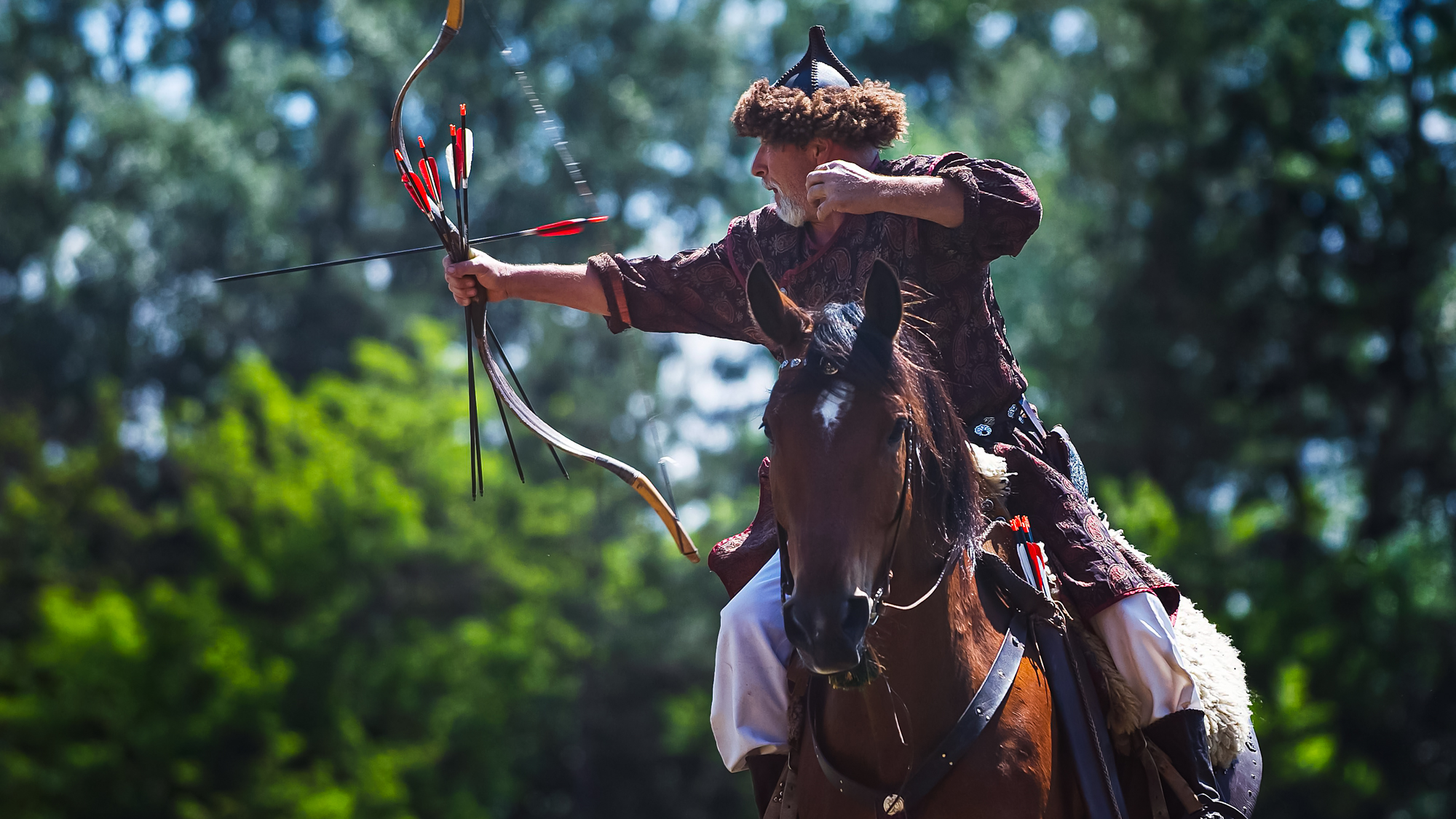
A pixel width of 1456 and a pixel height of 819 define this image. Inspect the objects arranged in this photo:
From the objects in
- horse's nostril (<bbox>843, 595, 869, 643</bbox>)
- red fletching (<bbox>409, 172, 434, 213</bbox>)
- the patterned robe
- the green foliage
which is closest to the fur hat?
the patterned robe

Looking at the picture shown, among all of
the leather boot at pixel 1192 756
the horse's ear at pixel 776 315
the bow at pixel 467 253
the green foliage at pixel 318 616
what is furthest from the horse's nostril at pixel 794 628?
the green foliage at pixel 318 616

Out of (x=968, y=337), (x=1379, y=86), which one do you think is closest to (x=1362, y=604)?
(x=1379, y=86)

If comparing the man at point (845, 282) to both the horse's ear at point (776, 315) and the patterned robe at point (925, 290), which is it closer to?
the patterned robe at point (925, 290)

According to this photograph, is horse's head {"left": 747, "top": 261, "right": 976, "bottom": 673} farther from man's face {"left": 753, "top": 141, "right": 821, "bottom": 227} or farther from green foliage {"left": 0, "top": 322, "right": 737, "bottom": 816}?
green foliage {"left": 0, "top": 322, "right": 737, "bottom": 816}

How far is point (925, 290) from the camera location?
3.65 m

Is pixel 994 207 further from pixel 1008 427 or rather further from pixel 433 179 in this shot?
pixel 433 179

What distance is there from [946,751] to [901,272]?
1319 millimetres

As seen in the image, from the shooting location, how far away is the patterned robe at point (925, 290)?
12.5 feet

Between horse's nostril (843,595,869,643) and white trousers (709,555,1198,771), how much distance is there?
937mm

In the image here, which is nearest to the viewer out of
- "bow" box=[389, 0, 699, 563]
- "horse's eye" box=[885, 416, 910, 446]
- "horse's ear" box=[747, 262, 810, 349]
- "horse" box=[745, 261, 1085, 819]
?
"horse" box=[745, 261, 1085, 819]

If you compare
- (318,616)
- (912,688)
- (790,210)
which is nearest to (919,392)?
(912,688)

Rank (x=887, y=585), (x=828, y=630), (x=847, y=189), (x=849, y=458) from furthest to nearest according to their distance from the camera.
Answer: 1. (x=847, y=189)
2. (x=887, y=585)
3. (x=849, y=458)
4. (x=828, y=630)

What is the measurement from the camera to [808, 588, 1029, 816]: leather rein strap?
10.9 ft

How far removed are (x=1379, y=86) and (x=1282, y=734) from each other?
32.1ft
